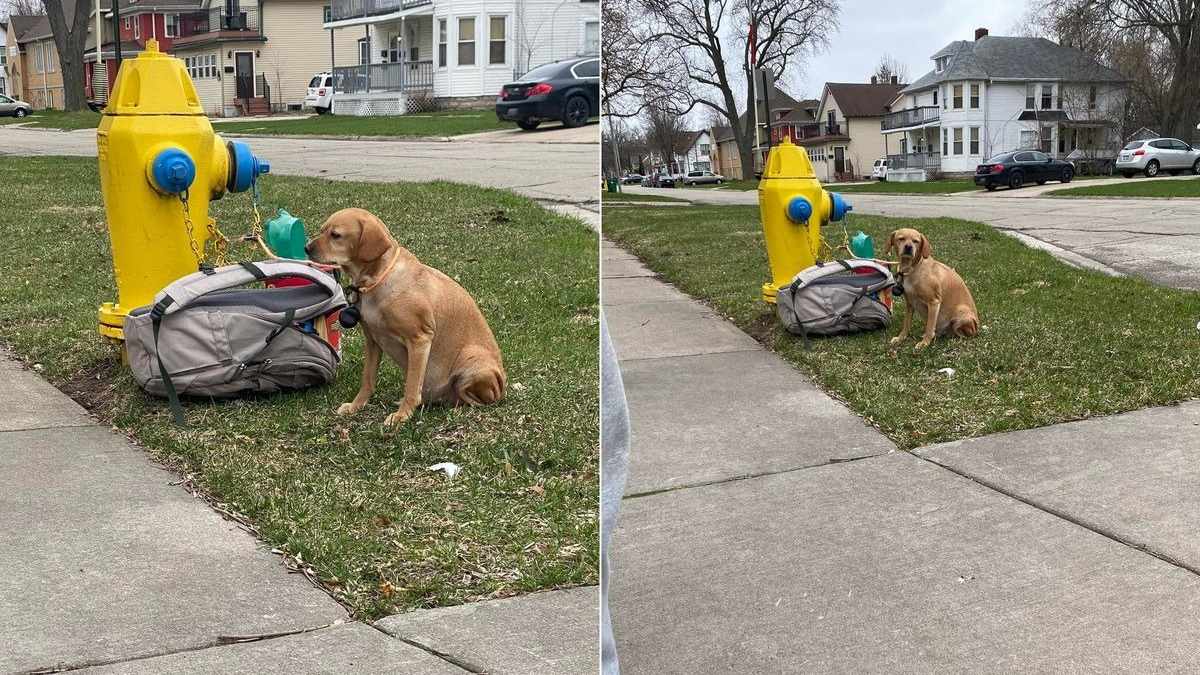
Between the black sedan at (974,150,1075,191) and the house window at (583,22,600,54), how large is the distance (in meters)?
9.77

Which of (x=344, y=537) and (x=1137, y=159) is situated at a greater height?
(x=1137, y=159)

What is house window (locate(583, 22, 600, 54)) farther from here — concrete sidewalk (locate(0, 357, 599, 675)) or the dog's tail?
the dog's tail

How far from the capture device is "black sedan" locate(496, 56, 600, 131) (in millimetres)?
1122

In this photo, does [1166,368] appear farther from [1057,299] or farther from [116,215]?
[116,215]

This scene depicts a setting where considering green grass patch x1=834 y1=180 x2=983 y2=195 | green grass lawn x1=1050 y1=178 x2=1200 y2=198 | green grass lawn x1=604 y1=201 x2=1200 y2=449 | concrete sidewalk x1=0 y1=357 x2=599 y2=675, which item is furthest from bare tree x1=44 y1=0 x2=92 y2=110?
green grass lawn x1=1050 y1=178 x2=1200 y2=198

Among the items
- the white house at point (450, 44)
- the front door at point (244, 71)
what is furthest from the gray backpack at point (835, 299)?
the white house at point (450, 44)

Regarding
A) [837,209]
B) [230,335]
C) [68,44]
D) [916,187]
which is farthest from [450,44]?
[68,44]

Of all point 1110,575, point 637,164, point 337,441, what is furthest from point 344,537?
point 1110,575

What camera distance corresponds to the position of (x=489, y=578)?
8.74 feet

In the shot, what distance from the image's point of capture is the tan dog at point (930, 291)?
5.66m

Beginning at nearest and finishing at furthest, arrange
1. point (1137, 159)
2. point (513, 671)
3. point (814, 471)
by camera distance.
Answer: point (513, 671)
point (814, 471)
point (1137, 159)

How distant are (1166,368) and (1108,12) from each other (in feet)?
13.6

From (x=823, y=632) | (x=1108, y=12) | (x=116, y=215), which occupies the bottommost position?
(x=823, y=632)

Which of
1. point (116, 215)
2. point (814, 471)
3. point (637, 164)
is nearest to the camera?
point (637, 164)
